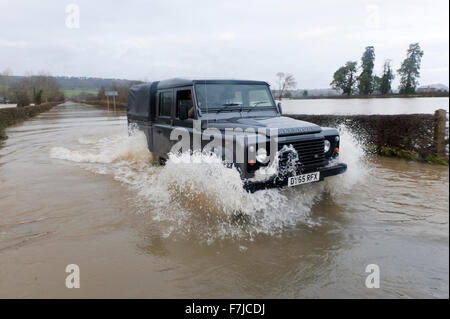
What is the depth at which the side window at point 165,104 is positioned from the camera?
21.7ft

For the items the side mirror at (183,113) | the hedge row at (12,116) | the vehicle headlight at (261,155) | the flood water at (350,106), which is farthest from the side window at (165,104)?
the hedge row at (12,116)

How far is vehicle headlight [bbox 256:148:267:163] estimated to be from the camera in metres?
4.31

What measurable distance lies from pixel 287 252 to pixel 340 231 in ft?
3.31

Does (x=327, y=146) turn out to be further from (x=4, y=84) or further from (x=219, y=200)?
(x=4, y=84)

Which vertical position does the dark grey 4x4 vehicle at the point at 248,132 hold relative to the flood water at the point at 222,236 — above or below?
above

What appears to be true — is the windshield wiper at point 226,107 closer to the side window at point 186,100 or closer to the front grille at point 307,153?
the side window at point 186,100

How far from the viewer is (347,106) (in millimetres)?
10109

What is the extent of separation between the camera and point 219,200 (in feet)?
15.3

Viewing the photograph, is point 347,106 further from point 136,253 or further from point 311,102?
point 136,253

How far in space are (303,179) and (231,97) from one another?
2.10m

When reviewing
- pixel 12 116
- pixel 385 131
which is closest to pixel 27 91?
pixel 12 116

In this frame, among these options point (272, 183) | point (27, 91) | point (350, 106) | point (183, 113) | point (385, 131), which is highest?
point (27, 91)

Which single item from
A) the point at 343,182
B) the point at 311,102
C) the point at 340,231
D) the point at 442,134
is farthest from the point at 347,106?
the point at 442,134
